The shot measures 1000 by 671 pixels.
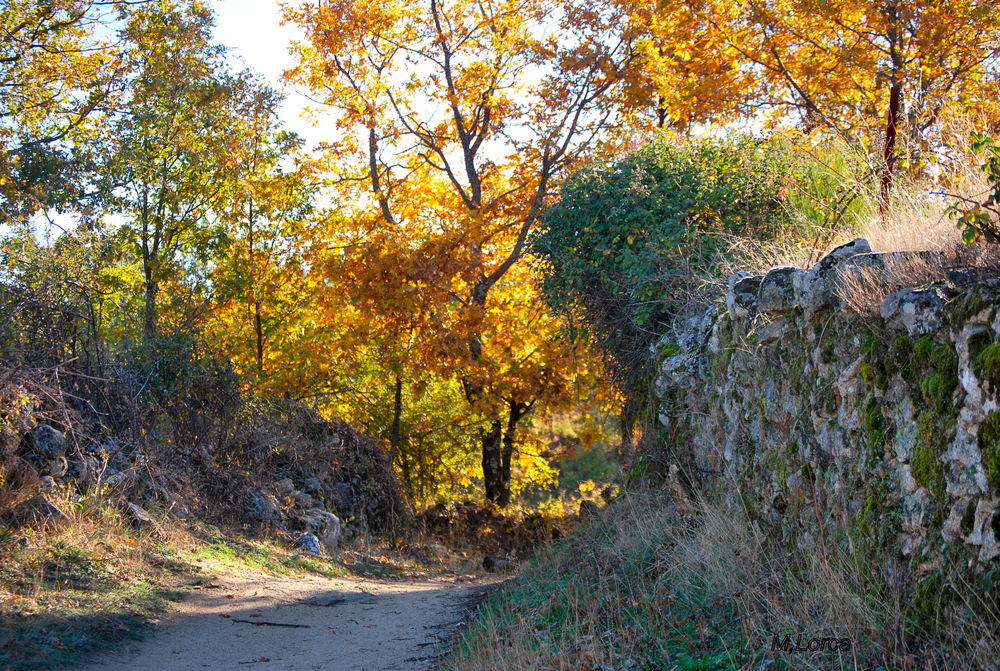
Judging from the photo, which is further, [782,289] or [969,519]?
[782,289]

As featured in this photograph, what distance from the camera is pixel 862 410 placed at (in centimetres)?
528

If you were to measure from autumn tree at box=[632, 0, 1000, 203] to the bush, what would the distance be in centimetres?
125

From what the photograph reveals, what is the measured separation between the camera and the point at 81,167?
1703 cm

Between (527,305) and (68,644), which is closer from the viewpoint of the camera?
(68,644)

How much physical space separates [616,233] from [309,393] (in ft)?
32.6

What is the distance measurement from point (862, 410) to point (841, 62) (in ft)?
27.5

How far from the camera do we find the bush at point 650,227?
9617 mm

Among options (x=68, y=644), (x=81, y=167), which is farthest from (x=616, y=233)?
(x=81, y=167)

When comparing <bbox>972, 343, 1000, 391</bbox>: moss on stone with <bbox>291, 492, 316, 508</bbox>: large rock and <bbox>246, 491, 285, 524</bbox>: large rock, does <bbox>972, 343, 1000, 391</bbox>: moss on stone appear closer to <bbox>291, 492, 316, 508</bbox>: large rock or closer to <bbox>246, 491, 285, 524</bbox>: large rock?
<bbox>246, 491, 285, 524</bbox>: large rock

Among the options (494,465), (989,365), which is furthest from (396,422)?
(989,365)

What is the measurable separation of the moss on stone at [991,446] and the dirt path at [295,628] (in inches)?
184

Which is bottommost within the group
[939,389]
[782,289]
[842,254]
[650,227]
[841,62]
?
[939,389]

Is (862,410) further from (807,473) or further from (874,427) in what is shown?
(807,473)

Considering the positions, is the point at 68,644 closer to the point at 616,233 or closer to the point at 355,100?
the point at 616,233
